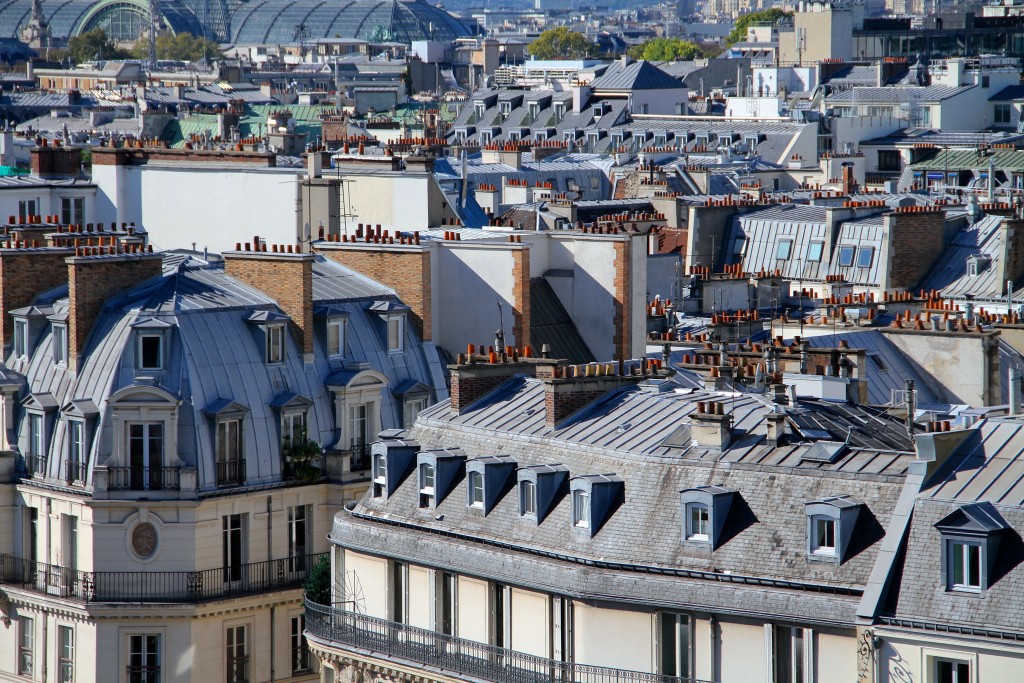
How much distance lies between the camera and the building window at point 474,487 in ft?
128

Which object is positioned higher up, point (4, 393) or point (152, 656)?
point (4, 393)

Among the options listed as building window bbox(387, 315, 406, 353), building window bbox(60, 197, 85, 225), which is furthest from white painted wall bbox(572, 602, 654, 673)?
building window bbox(60, 197, 85, 225)

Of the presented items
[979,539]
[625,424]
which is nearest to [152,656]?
[625,424]

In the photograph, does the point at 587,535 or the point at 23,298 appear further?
the point at 23,298

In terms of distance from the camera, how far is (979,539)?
106 ft

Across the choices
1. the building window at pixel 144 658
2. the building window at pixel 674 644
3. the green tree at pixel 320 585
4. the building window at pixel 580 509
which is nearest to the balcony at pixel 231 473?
the green tree at pixel 320 585

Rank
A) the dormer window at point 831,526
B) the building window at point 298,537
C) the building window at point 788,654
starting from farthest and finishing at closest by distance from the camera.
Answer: the building window at point 298,537
the dormer window at point 831,526
the building window at point 788,654

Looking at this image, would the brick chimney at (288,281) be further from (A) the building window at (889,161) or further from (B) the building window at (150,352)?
(A) the building window at (889,161)

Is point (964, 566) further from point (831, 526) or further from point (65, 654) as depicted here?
point (65, 654)

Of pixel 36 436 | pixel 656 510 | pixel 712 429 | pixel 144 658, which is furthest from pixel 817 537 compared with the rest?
pixel 36 436

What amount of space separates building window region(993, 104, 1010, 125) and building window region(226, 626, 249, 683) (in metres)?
103

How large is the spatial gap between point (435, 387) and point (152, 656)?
815 centimetres

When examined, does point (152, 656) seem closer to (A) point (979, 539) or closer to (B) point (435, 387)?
(B) point (435, 387)

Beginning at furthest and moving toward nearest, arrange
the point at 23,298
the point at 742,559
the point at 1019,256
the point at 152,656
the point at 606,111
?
1. the point at 606,111
2. the point at 1019,256
3. the point at 23,298
4. the point at 152,656
5. the point at 742,559
